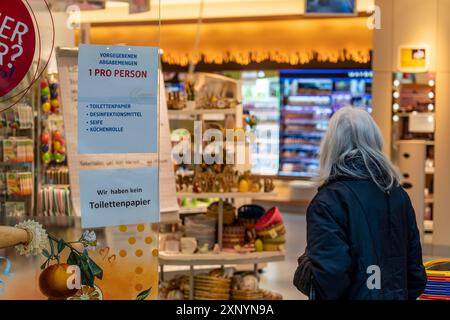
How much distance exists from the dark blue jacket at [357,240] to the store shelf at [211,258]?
9.32ft

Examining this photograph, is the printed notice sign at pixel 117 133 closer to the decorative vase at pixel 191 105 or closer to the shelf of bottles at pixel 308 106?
the decorative vase at pixel 191 105

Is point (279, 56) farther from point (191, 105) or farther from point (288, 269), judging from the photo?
point (191, 105)

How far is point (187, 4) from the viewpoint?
12406 mm

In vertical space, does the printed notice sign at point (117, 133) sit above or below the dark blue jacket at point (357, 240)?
above

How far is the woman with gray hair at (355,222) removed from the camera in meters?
2.48

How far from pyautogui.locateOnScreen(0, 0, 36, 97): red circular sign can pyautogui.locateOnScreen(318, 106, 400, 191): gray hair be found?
1.27 m

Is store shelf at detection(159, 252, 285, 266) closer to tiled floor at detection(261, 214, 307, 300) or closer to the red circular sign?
tiled floor at detection(261, 214, 307, 300)

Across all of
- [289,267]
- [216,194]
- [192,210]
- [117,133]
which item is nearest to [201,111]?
[216,194]

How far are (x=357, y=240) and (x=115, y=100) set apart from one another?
3.78 feet

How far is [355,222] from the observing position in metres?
2.51

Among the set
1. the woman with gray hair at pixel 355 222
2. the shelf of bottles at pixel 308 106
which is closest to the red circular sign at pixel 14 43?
the woman with gray hair at pixel 355 222

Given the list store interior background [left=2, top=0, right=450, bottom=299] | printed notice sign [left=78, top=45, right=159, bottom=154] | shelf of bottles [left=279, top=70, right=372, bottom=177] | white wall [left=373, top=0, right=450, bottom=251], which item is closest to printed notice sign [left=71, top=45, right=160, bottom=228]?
printed notice sign [left=78, top=45, right=159, bottom=154]

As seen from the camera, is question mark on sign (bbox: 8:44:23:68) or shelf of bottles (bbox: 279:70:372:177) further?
shelf of bottles (bbox: 279:70:372:177)

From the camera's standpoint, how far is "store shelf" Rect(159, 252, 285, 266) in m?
5.42
